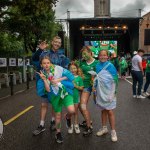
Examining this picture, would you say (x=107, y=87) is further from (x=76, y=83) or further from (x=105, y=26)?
(x=105, y=26)

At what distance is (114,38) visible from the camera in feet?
163

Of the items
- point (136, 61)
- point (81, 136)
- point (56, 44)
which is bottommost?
point (81, 136)

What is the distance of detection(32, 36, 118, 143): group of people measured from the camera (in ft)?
21.2

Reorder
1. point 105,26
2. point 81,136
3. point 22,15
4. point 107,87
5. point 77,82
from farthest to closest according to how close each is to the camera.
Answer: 1. point 105,26
2. point 22,15
3. point 77,82
4. point 81,136
5. point 107,87

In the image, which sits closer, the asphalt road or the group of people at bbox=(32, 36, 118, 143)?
the asphalt road

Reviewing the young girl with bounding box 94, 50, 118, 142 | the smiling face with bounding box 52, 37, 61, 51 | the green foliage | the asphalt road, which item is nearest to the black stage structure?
the green foliage

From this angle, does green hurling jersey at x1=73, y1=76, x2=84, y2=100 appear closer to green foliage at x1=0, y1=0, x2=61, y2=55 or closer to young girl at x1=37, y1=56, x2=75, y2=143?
young girl at x1=37, y1=56, x2=75, y2=143

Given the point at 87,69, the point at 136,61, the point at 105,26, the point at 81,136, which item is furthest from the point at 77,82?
the point at 105,26

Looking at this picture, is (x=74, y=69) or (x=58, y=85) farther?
(x=74, y=69)

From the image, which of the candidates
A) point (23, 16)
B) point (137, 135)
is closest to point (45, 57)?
point (137, 135)

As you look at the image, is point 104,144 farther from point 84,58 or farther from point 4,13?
point 4,13

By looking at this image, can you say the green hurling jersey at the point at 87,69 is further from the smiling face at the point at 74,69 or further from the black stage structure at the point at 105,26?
the black stage structure at the point at 105,26

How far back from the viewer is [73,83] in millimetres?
7000

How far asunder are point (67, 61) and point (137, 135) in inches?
77.5
